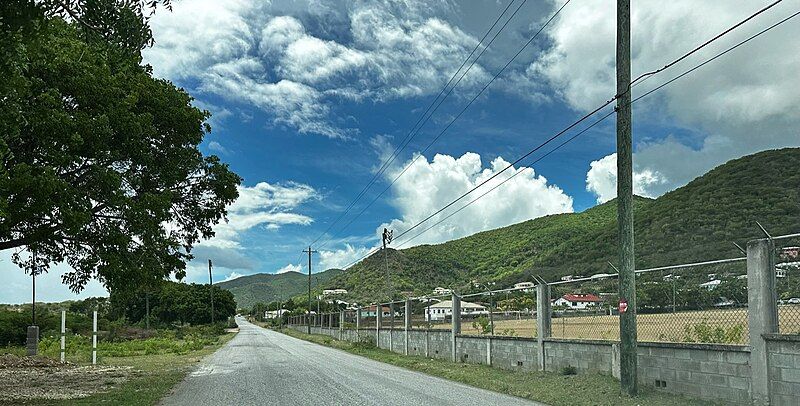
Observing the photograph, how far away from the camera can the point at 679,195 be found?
55.5m

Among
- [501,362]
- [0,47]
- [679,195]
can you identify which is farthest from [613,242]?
[0,47]

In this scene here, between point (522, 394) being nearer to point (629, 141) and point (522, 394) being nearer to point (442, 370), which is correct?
point (629, 141)

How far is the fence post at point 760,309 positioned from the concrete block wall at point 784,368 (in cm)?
8

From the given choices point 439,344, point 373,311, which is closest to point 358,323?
point 373,311

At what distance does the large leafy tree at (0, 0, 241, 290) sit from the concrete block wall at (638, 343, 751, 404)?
10.8 metres

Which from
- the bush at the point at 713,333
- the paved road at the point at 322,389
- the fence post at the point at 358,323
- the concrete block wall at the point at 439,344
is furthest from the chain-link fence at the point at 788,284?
the fence post at the point at 358,323

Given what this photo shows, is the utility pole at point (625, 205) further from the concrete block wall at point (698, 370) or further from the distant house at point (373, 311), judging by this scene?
the distant house at point (373, 311)

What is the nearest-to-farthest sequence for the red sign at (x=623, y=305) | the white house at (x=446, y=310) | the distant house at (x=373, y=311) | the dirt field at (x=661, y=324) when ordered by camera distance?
the dirt field at (x=661, y=324), the red sign at (x=623, y=305), the white house at (x=446, y=310), the distant house at (x=373, y=311)

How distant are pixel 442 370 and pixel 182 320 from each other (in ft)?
310

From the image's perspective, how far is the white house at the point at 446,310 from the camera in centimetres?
2388

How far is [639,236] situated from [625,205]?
3519cm

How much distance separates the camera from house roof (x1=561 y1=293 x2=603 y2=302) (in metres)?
16.2

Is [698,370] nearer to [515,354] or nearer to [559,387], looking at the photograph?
[559,387]

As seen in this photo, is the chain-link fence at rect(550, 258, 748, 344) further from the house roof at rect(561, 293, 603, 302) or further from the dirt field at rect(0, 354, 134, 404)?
the dirt field at rect(0, 354, 134, 404)
